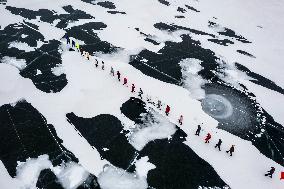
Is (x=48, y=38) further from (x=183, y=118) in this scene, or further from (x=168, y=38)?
(x=183, y=118)

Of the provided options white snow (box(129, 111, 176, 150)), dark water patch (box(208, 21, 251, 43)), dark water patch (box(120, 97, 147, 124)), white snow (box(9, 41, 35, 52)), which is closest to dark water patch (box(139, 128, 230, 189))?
white snow (box(129, 111, 176, 150))

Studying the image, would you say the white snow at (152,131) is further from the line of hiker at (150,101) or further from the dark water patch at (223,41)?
the dark water patch at (223,41)

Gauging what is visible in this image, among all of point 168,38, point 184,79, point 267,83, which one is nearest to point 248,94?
point 267,83

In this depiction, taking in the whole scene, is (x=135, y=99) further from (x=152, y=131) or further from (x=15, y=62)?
(x=15, y=62)

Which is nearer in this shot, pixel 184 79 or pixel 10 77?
pixel 10 77

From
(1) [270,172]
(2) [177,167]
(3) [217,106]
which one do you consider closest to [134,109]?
(2) [177,167]

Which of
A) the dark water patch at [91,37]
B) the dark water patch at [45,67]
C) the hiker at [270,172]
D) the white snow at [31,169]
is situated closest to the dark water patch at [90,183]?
the white snow at [31,169]
